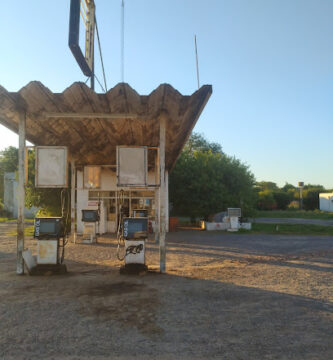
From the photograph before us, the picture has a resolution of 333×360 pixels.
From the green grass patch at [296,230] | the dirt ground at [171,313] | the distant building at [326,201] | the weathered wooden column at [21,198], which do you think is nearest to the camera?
the dirt ground at [171,313]

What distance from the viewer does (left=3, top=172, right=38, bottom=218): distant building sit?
42312 millimetres

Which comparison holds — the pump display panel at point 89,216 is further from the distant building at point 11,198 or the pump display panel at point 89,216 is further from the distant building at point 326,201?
the distant building at point 326,201

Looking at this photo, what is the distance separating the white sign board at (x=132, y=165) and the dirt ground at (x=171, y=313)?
2299 millimetres

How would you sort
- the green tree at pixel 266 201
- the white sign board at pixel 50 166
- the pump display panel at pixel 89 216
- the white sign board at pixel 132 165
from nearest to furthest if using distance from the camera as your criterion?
1. the white sign board at pixel 50 166
2. the white sign board at pixel 132 165
3. the pump display panel at pixel 89 216
4. the green tree at pixel 266 201

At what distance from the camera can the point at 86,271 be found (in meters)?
8.37

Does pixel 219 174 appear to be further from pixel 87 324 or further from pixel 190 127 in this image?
pixel 87 324

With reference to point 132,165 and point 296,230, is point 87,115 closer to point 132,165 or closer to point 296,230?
point 132,165

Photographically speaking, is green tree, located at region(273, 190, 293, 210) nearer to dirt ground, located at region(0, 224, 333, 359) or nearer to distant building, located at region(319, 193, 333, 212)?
distant building, located at region(319, 193, 333, 212)

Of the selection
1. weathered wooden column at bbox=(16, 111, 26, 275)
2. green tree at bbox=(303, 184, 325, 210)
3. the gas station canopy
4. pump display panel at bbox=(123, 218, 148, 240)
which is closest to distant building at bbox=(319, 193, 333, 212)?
green tree at bbox=(303, 184, 325, 210)

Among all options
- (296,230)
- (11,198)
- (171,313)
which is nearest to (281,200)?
(296,230)

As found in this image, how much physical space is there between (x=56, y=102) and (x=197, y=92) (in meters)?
3.08

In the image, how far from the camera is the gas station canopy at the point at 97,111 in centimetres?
699

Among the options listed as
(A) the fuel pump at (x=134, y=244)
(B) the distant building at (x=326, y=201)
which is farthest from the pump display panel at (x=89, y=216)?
(B) the distant building at (x=326, y=201)

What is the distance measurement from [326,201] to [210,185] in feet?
113
